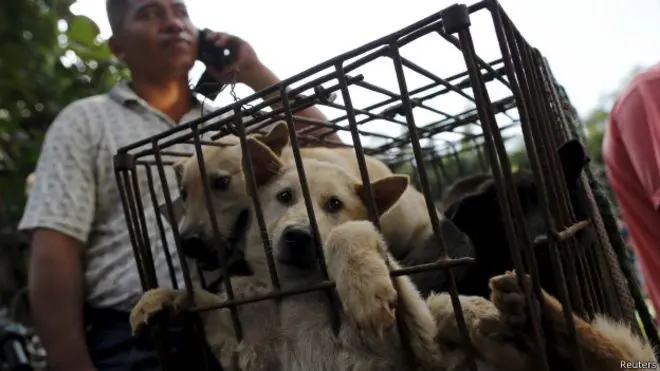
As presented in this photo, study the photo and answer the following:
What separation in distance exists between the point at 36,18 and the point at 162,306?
1578mm

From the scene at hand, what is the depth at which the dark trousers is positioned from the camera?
1.15 metres

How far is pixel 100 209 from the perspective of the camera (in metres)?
1.45

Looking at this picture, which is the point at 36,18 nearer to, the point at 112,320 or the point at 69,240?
the point at 69,240

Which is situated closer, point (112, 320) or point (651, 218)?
point (112, 320)

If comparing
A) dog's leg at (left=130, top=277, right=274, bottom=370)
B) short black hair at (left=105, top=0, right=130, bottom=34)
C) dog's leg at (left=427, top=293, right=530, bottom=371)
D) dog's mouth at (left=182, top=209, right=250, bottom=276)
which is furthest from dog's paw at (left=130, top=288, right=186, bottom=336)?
short black hair at (left=105, top=0, right=130, bottom=34)

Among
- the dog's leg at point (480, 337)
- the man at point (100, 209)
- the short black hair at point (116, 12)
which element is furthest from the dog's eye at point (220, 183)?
the short black hair at point (116, 12)

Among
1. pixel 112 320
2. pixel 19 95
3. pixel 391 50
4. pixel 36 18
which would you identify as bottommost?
pixel 112 320

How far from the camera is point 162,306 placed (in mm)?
1007

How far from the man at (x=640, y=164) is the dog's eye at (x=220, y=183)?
0.91 m

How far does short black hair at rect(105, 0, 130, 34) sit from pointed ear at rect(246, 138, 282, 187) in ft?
2.42

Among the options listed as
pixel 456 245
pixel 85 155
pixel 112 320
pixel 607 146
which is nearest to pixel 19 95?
pixel 85 155

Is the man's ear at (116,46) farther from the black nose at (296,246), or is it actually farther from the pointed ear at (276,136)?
the black nose at (296,246)

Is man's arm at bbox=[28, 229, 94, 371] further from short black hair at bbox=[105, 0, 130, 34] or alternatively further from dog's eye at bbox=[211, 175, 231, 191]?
short black hair at bbox=[105, 0, 130, 34]

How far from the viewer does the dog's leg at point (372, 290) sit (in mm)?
730
